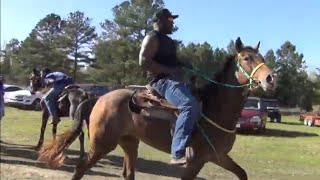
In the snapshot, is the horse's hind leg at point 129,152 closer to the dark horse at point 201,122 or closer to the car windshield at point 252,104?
the dark horse at point 201,122

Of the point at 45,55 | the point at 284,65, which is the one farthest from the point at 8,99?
the point at 284,65

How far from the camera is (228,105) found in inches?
285

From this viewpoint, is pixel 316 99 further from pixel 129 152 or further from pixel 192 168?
pixel 192 168

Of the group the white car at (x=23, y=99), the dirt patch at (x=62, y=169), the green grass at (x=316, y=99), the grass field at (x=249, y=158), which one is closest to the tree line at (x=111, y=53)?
the green grass at (x=316, y=99)

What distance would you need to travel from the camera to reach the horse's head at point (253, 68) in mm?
6637

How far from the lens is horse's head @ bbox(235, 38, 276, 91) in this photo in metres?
6.64

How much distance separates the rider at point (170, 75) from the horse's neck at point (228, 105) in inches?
13.1

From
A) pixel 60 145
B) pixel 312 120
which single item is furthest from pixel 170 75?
pixel 312 120

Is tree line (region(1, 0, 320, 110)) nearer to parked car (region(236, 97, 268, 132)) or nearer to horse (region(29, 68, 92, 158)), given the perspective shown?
parked car (region(236, 97, 268, 132))

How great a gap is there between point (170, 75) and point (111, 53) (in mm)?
52238

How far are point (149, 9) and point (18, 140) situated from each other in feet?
132

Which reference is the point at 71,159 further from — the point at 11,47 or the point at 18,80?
the point at 11,47

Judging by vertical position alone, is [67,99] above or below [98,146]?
above

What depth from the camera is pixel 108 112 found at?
7.84 metres
